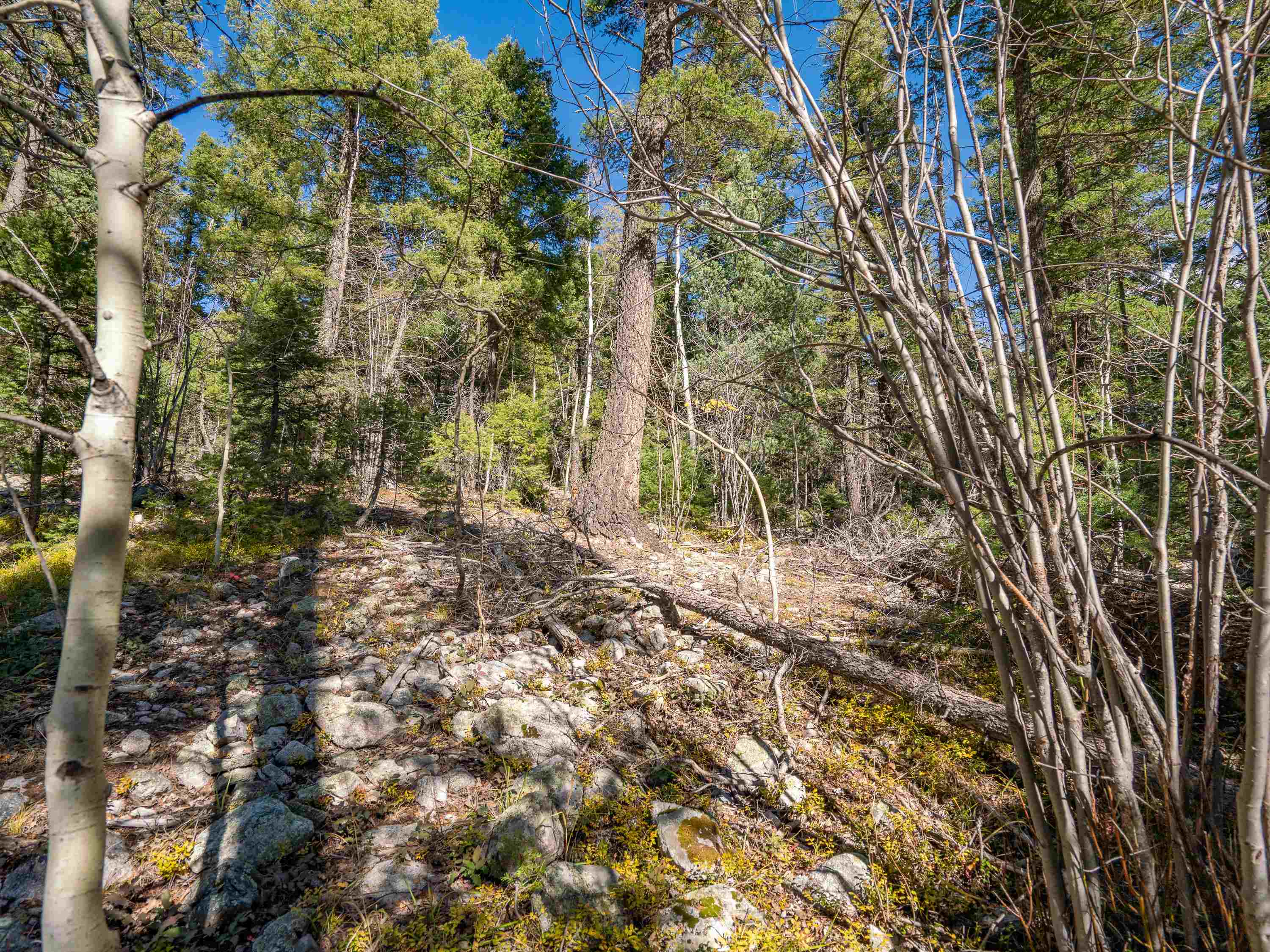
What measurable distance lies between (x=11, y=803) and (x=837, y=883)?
326cm

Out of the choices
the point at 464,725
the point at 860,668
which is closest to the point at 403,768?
the point at 464,725

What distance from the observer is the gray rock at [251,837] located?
6.34 ft

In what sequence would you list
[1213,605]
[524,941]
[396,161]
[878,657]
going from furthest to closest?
[396,161] < [878,657] < [524,941] < [1213,605]

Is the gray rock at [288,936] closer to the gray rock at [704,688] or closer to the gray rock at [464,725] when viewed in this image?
the gray rock at [464,725]

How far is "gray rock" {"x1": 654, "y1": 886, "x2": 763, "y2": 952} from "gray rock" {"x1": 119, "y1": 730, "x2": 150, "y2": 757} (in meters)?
2.47

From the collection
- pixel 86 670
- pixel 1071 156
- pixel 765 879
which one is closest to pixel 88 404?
pixel 86 670

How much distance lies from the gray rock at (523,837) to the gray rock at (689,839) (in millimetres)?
427

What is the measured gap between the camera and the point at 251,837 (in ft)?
6.63

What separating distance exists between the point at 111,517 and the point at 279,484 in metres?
6.57

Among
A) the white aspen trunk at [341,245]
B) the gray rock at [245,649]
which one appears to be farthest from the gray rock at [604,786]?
the white aspen trunk at [341,245]

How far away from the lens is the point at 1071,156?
207 centimetres

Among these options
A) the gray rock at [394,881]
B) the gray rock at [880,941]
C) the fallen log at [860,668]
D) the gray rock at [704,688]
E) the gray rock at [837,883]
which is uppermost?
the fallen log at [860,668]

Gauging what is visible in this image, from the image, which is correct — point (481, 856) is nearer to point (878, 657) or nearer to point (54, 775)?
point (54, 775)

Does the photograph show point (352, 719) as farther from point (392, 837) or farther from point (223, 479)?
point (223, 479)
